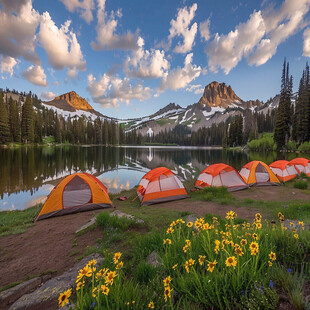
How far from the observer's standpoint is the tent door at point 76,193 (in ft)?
33.9

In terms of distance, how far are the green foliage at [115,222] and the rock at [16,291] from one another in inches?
115

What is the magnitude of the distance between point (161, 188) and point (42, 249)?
7880 millimetres

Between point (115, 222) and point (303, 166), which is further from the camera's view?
point (303, 166)

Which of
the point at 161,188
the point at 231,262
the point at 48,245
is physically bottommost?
the point at 48,245

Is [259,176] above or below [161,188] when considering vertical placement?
above

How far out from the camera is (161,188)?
12312 millimetres

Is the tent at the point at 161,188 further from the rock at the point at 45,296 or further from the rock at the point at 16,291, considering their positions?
the rock at the point at 45,296

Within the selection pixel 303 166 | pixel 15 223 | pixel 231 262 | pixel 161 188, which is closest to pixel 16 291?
pixel 231 262

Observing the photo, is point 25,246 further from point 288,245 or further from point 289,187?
point 289,187

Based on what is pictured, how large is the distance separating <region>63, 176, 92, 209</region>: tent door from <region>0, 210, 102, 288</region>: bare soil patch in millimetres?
1808

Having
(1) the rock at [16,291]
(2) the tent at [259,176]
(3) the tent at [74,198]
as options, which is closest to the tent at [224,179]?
(2) the tent at [259,176]

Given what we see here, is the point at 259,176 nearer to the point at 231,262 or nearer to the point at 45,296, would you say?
the point at 231,262

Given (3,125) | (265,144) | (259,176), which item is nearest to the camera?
(259,176)

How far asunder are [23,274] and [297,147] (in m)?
73.9
